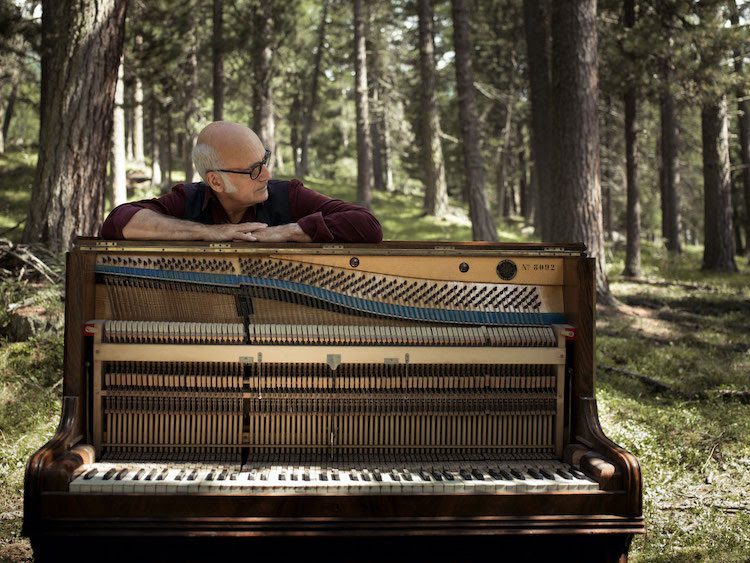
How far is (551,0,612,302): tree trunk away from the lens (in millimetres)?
11797

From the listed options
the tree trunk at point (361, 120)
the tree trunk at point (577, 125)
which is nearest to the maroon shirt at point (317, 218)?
the tree trunk at point (577, 125)

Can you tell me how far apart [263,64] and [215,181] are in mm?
22330

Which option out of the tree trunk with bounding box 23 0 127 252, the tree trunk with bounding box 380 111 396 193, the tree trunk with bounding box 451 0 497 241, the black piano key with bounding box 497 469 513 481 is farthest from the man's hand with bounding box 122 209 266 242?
the tree trunk with bounding box 380 111 396 193

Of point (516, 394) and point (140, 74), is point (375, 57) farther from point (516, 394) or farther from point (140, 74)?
point (516, 394)

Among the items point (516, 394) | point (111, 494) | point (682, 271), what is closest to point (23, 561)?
point (111, 494)

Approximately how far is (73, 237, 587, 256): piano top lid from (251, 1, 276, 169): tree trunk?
21.4 metres

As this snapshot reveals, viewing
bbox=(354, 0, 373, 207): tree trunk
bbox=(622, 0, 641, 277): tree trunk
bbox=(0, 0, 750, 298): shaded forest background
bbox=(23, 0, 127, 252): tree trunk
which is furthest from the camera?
bbox=(354, 0, 373, 207): tree trunk

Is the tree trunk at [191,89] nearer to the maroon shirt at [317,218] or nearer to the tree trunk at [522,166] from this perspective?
the tree trunk at [522,166]

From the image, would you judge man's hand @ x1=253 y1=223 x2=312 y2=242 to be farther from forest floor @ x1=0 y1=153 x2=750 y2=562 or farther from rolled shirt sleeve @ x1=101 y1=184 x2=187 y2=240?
forest floor @ x1=0 y1=153 x2=750 y2=562

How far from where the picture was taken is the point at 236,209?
4312 millimetres

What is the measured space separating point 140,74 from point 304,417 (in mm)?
15378

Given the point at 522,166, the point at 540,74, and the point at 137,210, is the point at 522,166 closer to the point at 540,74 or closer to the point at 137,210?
the point at 540,74

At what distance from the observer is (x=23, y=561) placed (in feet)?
14.1

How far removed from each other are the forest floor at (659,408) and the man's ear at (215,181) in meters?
2.24
